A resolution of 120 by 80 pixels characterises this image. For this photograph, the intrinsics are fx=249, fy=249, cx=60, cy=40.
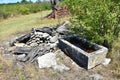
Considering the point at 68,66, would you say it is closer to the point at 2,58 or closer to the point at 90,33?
the point at 90,33

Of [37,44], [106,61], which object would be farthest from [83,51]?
[37,44]

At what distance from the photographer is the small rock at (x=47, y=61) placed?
30.1 ft

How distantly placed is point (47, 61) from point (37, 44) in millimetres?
2071

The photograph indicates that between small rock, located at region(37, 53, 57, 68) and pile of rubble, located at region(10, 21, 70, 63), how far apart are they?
0.34 m

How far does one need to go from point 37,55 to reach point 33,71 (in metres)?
1.07

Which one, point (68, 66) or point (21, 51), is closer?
point (68, 66)

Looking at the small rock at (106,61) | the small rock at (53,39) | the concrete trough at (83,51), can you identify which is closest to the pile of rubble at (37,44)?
the small rock at (53,39)

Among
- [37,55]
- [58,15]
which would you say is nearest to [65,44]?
[37,55]

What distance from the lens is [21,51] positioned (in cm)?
1049

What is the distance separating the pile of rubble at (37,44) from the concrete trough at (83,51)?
23.9 inches

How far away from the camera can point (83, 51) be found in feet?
29.5

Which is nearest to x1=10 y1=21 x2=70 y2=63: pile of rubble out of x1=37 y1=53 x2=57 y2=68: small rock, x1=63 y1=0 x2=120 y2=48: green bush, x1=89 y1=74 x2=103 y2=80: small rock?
x1=37 y1=53 x2=57 y2=68: small rock

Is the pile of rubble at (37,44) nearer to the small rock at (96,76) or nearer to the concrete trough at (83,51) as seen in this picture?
the concrete trough at (83,51)

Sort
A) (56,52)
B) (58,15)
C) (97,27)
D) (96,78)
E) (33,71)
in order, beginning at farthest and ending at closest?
1. (58,15)
2. (56,52)
3. (97,27)
4. (33,71)
5. (96,78)
